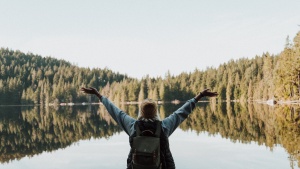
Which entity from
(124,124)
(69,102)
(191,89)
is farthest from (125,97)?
(124,124)

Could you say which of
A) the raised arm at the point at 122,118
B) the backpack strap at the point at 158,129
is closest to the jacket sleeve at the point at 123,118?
the raised arm at the point at 122,118

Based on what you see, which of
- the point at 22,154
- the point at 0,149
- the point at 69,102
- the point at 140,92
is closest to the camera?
the point at 22,154

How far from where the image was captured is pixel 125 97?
162m

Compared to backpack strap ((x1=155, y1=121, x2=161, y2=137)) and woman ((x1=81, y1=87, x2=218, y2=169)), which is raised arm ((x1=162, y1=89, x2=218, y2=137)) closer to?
woman ((x1=81, y1=87, x2=218, y2=169))

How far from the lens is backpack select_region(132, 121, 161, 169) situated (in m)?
5.05

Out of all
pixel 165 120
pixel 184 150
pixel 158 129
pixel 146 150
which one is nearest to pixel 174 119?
pixel 165 120

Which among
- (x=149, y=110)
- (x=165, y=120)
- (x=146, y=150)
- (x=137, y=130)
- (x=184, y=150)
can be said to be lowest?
(x=184, y=150)

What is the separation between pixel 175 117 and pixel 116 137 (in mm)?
23409

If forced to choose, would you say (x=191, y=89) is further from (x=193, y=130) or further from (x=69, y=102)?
(x=193, y=130)

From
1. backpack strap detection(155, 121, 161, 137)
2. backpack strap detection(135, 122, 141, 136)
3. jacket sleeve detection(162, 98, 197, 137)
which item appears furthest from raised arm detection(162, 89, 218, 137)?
backpack strap detection(135, 122, 141, 136)

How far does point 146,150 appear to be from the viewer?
5.06m

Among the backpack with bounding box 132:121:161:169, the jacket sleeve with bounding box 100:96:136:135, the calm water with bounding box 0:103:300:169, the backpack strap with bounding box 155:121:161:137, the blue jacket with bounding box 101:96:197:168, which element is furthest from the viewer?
the calm water with bounding box 0:103:300:169

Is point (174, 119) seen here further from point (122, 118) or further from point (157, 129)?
point (122, 118)

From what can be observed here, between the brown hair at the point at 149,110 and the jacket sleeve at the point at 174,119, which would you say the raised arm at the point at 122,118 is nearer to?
the brown hair at the point at 149,110
